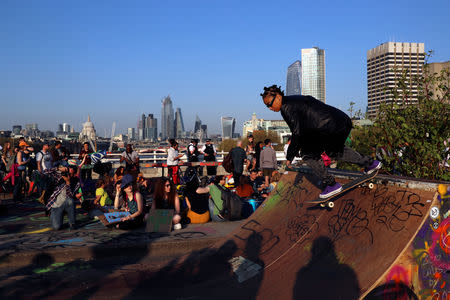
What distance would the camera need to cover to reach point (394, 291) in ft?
11.3

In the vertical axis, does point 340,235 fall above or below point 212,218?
above

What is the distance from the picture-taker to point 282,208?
617cm

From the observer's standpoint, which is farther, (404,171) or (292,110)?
(404,171)

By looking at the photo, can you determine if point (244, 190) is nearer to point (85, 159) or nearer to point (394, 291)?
point (85, 159)

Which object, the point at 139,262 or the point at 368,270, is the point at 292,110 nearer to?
the point at 368,270

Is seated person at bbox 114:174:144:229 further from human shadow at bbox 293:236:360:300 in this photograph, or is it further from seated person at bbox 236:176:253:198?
human shadow at bbox 293:236:360:300

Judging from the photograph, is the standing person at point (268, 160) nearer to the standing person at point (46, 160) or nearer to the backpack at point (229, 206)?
the backpack at point (229, 206)

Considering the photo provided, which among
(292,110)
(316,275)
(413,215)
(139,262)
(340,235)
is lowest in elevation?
(139,262)

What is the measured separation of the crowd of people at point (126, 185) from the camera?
A: 7.79 m

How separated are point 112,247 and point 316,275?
3.59 metres

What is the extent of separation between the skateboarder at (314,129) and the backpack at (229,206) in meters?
3.74

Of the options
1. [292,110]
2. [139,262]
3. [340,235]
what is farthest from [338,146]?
[139,262]

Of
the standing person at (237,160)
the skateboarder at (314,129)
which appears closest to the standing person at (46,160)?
A: the standing person at (237,160)

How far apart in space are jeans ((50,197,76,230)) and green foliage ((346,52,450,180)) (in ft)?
19.3
